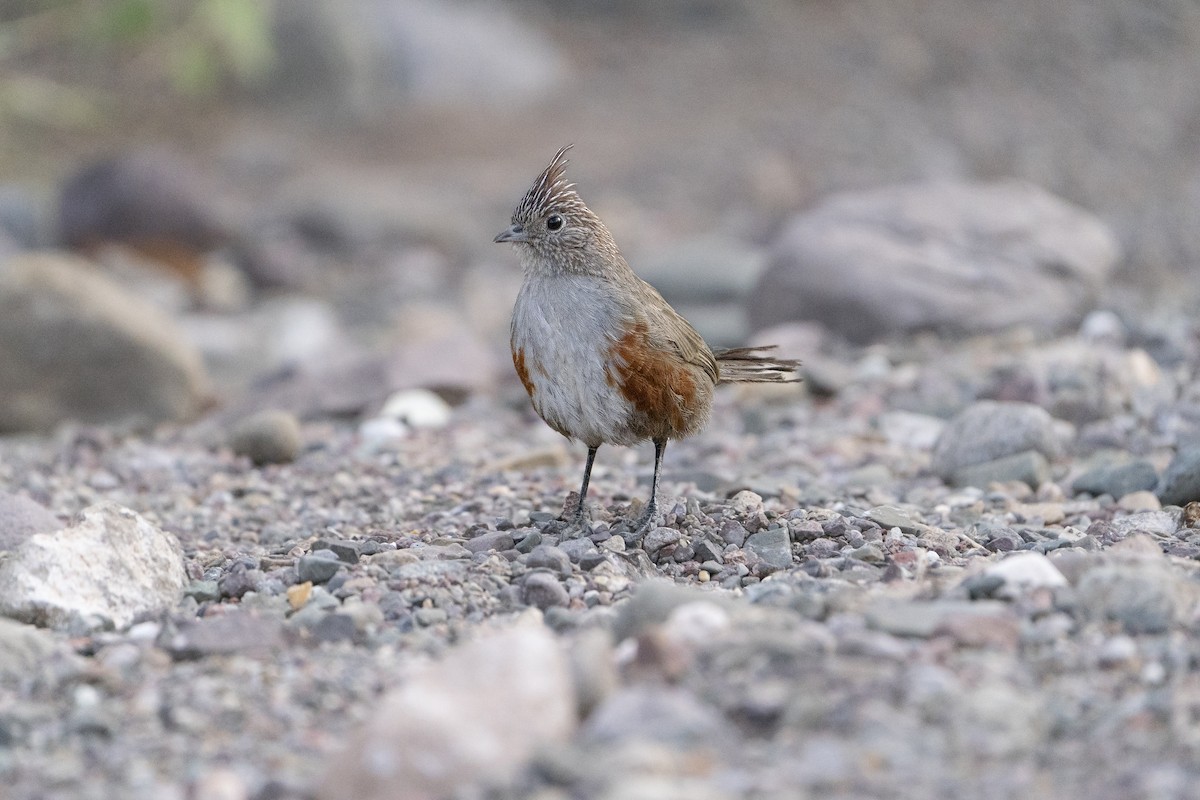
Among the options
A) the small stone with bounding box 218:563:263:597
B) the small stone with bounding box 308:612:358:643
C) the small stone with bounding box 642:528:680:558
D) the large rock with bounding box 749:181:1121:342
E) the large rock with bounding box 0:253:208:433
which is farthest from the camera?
the large rock with bounding box 749:181:1121:342

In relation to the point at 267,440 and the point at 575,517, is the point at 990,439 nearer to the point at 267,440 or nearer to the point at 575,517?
the point at 575,517

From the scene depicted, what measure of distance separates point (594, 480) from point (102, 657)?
130 inches

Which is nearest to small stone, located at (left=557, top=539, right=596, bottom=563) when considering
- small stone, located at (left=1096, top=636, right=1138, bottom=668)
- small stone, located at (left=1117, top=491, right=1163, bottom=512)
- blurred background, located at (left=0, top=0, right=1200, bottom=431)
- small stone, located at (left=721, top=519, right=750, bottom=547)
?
small stone, located at (left=721, top=519, right=750, bottom=547)

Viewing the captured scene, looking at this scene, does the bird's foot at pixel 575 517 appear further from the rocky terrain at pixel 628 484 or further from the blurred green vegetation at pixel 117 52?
the blurred green vegetation at pixel 117 52

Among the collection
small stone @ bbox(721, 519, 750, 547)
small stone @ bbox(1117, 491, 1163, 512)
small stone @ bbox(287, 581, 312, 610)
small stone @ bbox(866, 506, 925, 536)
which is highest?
small stone @ bbox(1117, 491, 1163, 512)

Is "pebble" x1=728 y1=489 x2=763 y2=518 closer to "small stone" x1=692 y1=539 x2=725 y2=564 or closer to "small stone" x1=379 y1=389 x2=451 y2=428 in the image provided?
"small stone" x1=692 y1=539 x2=725 y2=564

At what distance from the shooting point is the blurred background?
34.5 feet

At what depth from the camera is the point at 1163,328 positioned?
10.0 m

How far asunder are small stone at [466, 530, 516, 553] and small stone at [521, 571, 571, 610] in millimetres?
636

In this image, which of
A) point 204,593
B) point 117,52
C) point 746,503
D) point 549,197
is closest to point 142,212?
point 117,52

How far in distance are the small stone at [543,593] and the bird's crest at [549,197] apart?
1.79m

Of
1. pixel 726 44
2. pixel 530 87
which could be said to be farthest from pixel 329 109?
pixel 726 44

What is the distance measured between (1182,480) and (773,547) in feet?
6.82

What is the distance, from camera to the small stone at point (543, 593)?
514cm
